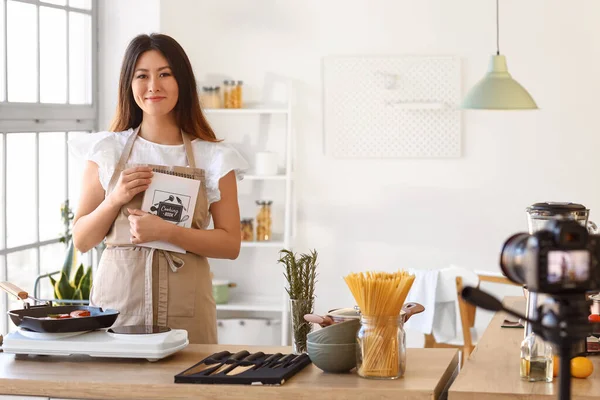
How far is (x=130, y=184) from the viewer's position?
108 inches

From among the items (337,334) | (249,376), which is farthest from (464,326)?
(249,376)

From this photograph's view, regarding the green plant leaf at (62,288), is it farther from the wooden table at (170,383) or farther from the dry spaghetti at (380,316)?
the dry spaghetti at (380,316)

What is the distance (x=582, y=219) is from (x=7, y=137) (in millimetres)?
2806

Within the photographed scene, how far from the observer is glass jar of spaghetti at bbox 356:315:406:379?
6.91ft

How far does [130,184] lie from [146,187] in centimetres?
6

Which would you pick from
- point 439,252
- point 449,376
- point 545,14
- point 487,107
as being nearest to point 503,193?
point 439,252

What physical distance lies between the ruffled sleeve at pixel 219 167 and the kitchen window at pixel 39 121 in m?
1.64

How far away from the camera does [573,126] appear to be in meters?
5.52

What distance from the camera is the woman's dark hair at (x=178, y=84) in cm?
287

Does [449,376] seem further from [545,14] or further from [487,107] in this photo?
[545,14]

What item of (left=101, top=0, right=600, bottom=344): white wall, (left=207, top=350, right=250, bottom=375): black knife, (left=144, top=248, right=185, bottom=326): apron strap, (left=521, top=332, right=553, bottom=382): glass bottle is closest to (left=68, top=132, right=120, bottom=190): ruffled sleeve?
(left=144, top=248, right=185, bottom=326): apron strap

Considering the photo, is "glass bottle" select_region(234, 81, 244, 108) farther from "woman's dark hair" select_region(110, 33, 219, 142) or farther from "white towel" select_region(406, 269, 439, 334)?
"woman's dark hair" select_region(110, 33, 219, 142)

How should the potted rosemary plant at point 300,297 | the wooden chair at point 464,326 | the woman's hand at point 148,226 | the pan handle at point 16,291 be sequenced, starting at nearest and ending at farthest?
the potted rosemary plant at point 300,297, the pan handle at point 16,291, the woman's hand at point 148,226, the wooden chair at point 464,326

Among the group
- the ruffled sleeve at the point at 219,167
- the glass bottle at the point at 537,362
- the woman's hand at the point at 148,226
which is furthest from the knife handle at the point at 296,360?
the ruffled sleeve at the point at 219,167
